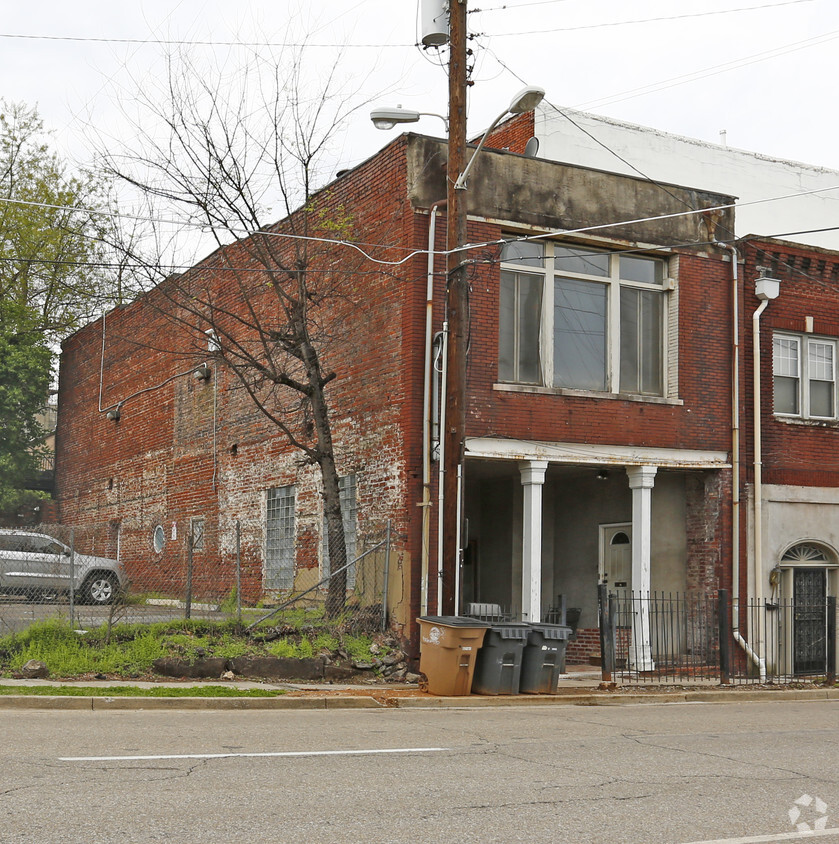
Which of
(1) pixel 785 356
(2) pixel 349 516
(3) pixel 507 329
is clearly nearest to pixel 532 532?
(2) pixel 349 516

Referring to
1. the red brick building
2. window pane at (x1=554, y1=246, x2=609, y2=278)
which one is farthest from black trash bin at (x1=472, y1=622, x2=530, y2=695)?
window pane at (x1=554, y1=246, x2=609, y2=278)

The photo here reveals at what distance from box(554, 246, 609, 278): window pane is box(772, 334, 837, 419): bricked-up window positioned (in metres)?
3.70

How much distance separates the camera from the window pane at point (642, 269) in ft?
63.6

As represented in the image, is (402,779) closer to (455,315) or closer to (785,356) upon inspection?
(455,315)

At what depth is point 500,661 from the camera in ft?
49.1

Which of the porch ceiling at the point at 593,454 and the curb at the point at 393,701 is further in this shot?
→ the porch ceiling at the point at 593,454

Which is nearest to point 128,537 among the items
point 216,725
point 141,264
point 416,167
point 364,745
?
point 141,264

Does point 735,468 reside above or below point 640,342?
below

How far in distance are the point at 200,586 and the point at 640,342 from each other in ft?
35.5

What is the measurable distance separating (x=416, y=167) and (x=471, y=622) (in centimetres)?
713

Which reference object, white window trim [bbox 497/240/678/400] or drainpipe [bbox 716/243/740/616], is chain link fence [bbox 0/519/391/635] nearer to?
white window trim [bbox 497/240/678/400]

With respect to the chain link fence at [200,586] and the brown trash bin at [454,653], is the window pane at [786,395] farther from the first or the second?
the brown trash bin at [454,653]

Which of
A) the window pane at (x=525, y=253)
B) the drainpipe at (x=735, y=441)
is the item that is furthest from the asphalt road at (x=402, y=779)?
the window pane at (x=525, y=253)

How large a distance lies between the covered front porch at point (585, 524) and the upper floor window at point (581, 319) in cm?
127
